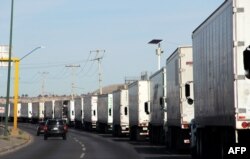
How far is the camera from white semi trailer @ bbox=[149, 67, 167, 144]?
117ft

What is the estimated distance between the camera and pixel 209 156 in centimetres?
2027

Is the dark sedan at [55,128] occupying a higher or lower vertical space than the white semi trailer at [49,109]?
lower

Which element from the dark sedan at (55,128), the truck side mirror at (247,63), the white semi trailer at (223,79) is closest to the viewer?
the truck side mirror at (247,63)

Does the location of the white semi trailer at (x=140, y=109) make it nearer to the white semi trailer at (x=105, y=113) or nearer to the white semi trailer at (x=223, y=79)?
the white semi trailer at (x=105, y=113)

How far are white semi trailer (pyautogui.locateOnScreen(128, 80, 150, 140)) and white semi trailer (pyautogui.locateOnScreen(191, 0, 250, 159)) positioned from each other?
22703 millimetres

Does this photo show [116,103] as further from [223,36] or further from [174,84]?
[223,36]

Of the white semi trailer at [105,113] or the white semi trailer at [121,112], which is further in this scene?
the white semi trailer at [105,113]

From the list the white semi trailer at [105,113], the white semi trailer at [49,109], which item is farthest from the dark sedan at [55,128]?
the white semi trailer at [49,109]

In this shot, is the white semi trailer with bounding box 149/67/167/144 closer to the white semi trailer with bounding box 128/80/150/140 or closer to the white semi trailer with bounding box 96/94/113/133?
the white semi trailer with bounding box 128/80/150/140

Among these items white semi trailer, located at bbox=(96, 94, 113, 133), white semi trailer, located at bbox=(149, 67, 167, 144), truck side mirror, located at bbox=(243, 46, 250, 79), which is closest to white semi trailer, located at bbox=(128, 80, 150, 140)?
white semi trailer, located at bbox=(149, 67, 167, 144)

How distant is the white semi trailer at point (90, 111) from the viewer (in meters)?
75.5

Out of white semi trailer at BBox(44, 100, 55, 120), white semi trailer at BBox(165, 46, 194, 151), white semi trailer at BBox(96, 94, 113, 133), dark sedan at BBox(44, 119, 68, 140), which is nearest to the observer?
white semi trailer at BBox(165, 46, 194, 151)

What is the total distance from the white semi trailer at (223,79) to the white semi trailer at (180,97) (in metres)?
6.00

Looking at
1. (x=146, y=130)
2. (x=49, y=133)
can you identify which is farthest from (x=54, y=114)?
(x=146, y=130)
